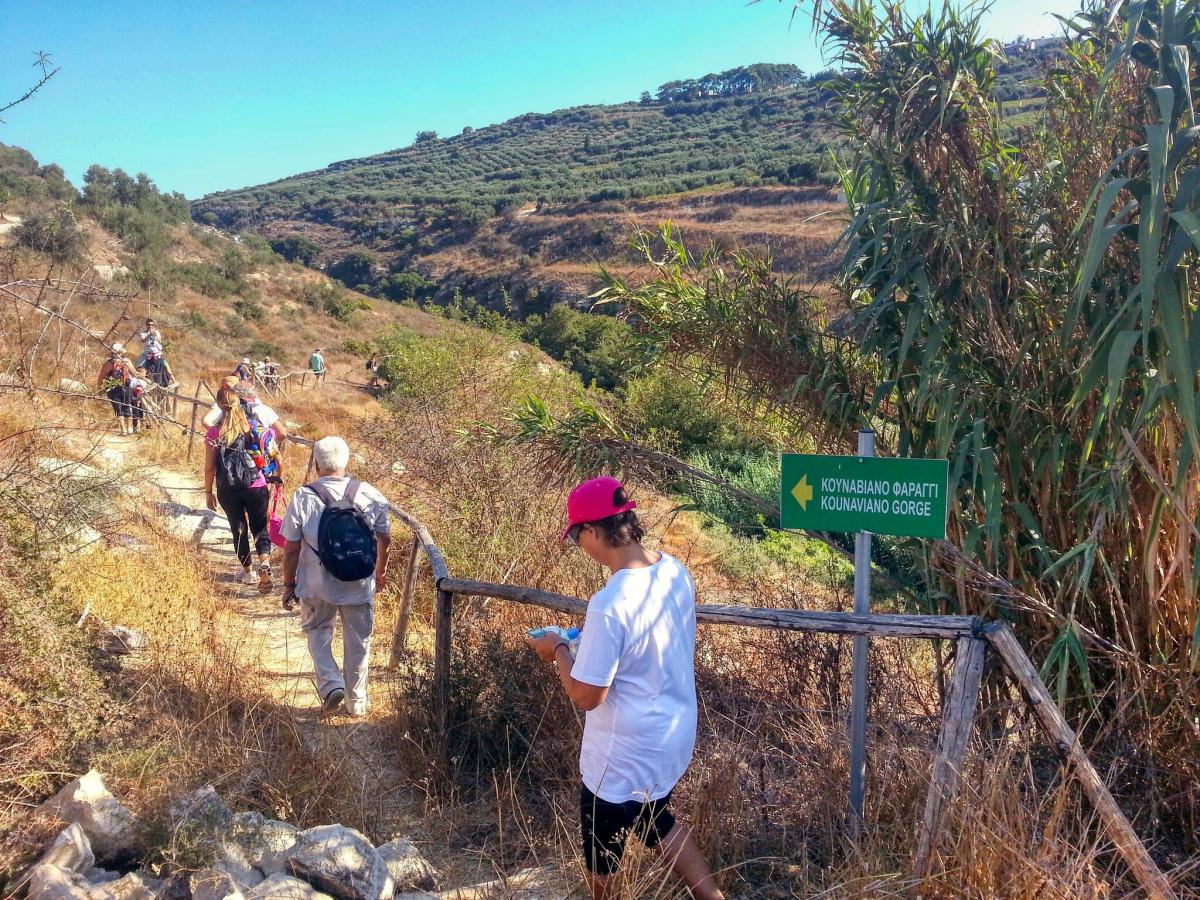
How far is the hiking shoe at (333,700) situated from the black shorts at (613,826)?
2228 millimetres

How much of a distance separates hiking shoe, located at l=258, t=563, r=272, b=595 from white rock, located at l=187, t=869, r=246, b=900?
3941 millimetres

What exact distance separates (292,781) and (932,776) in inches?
94.5

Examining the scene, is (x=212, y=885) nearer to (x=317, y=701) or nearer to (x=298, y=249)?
(x=317, y=701)

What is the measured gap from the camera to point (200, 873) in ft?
9.02

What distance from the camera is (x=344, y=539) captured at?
4324 millimetres

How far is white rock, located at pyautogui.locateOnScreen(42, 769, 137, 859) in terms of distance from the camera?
299 centimetres

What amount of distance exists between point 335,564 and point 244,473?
238 centimetres

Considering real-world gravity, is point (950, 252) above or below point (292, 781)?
above

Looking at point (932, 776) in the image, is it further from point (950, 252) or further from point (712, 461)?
point (712, 461)

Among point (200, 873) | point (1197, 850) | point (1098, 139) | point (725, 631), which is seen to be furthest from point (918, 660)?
point (200, 873)

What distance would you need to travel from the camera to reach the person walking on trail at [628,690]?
243cm

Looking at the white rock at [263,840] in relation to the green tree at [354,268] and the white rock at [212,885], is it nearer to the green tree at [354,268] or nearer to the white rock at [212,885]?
the white rock at [212,885]

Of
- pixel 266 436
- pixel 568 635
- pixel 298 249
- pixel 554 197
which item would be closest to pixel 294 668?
pixel 266 436

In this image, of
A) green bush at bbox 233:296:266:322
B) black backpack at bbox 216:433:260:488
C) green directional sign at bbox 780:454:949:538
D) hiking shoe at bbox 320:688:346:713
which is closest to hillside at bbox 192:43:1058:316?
green bush at bbox 233:296:266:322
